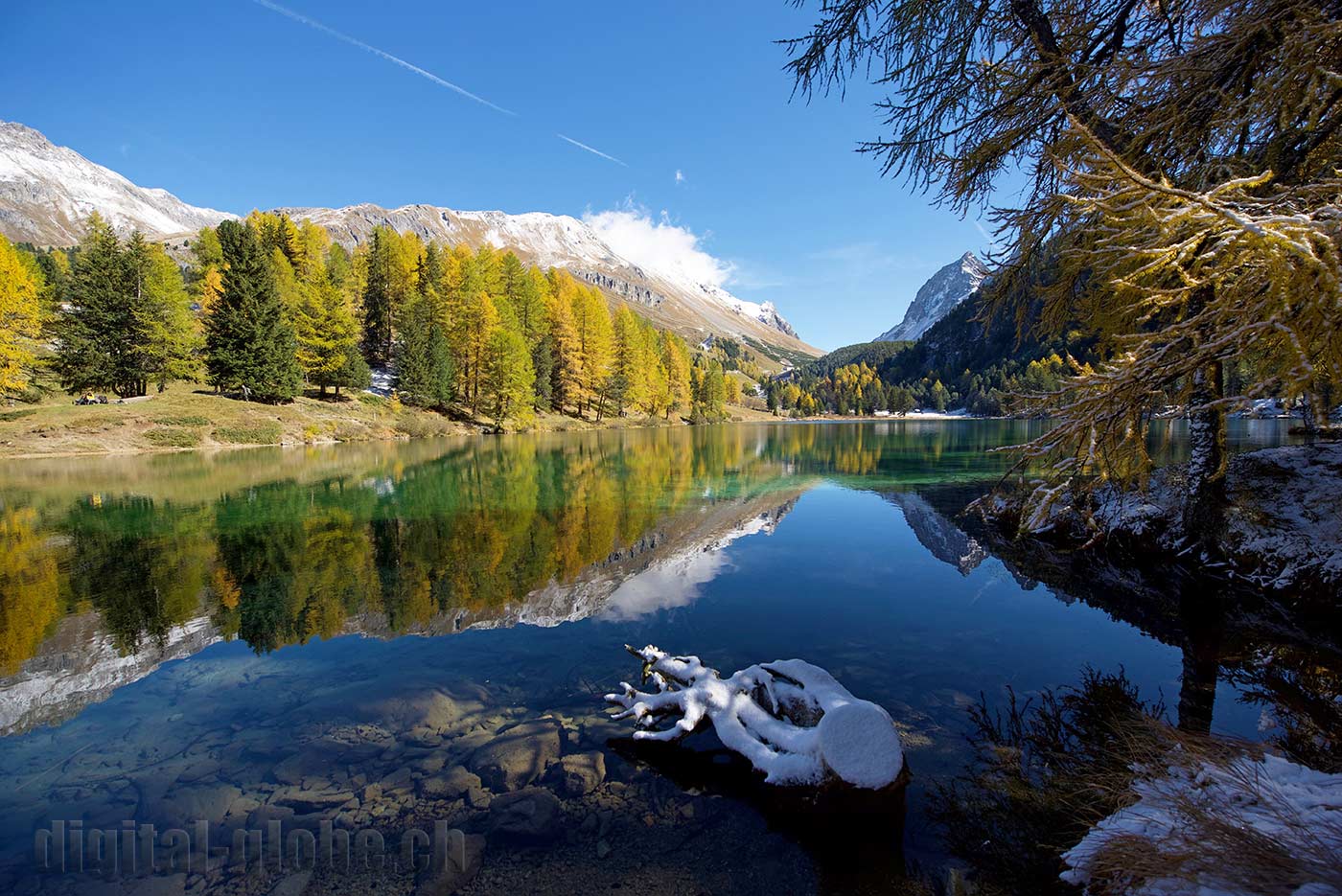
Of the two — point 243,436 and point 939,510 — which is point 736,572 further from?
point 243,436

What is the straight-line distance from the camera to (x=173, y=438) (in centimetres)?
3091

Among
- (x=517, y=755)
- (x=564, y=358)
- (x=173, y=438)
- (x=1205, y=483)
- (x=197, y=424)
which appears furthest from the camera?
(x=564, y=358)

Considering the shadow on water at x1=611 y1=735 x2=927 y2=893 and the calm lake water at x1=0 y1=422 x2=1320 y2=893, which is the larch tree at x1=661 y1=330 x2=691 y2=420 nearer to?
the calm lake water at x1=0 y1=422 x2=1320 y2=893

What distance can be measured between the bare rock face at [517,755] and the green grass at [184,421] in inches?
1551

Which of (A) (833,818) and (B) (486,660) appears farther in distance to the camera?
(B) (486,660)

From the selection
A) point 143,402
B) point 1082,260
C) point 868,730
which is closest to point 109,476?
point 143,402

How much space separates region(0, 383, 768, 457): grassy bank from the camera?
28.5 metres

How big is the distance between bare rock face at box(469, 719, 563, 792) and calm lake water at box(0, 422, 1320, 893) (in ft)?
0.09

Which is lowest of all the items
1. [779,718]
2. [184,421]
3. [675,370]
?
[779,718]

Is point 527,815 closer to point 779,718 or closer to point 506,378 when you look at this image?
point 779,718

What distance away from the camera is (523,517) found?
14453 mm

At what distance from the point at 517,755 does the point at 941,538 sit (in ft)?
37.0

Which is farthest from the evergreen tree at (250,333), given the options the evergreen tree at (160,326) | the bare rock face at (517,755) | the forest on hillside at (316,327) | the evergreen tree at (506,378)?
the bare rock face at (517,755)

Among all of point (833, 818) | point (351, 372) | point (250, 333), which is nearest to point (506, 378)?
point (351, 372)
